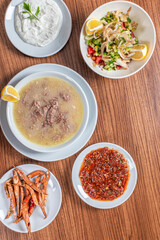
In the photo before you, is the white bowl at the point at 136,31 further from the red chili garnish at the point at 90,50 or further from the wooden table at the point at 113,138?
the wooden table at the point at 113,138

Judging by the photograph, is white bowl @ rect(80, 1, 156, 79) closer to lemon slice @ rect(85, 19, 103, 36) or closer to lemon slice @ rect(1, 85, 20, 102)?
lemon slice @ rect(85, 19, 103, 36)

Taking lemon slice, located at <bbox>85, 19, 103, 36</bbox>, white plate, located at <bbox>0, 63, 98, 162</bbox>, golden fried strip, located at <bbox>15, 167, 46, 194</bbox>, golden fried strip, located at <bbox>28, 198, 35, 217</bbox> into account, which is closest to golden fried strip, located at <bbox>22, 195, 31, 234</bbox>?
golden fried strip, located at <bbox>28, 198, 35, 217</bbox>

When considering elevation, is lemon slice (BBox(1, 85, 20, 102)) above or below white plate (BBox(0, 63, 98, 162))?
above

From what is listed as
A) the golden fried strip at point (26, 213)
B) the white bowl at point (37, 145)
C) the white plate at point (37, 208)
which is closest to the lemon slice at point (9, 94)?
the white bowl at point (37, 145)

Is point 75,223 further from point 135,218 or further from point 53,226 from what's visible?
point 135,218

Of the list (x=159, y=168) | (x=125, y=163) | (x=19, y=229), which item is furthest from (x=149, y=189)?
(x=19, y=229)

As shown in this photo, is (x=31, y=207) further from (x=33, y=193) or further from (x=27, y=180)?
(x=27, y=180)

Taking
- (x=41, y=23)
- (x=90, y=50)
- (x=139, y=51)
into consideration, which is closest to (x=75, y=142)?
(x=90, y=50)
